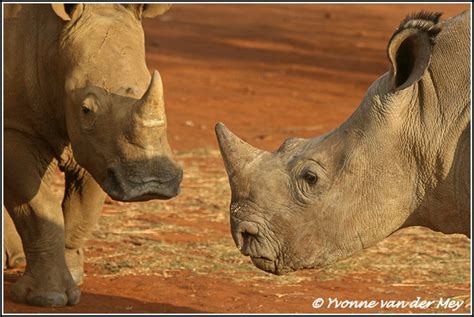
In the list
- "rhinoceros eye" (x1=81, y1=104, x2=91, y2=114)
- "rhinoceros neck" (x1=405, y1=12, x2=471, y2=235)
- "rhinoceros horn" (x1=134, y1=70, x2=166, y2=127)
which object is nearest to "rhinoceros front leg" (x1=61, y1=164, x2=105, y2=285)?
"rhinoceros eye" (x1=81, y1=104, x2=91, y2=114)

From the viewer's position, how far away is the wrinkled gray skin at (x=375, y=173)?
5.75m

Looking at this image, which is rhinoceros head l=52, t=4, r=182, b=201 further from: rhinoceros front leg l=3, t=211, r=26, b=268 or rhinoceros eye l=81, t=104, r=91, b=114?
rhinoceros front leg l=3, t=211, r=26, b=268

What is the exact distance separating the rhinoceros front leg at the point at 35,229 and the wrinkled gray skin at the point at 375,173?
237 cm

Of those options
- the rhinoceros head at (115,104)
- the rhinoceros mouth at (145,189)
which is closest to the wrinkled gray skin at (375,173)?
the rhinoceros mouth at (145,189)

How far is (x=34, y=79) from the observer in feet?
26.9

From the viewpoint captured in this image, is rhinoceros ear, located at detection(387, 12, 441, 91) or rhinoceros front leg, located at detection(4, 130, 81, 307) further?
rhinoceros front leg, located at detection(4, 130, 81, 307)

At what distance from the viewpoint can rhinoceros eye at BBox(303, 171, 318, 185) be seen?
19.2 feet

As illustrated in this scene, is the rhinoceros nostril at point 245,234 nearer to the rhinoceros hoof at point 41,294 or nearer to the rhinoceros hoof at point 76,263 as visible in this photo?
the rhinoceros hoof at point 41,294

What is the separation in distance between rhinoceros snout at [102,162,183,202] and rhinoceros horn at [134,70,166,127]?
30 centimetres

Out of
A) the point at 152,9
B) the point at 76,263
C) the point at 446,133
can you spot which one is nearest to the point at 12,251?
the point at 76,263

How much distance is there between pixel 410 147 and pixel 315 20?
21.0m

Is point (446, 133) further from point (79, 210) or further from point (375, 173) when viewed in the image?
point (79, 210)

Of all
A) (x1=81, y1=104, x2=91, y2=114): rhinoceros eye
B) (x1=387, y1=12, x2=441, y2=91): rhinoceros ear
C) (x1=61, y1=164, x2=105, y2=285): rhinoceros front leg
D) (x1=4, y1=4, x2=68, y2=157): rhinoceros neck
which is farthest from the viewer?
(x1=61, y1=164, x2=105, y2=285): rhinoceros front leg

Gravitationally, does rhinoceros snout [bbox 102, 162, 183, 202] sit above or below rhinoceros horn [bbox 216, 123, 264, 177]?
below
